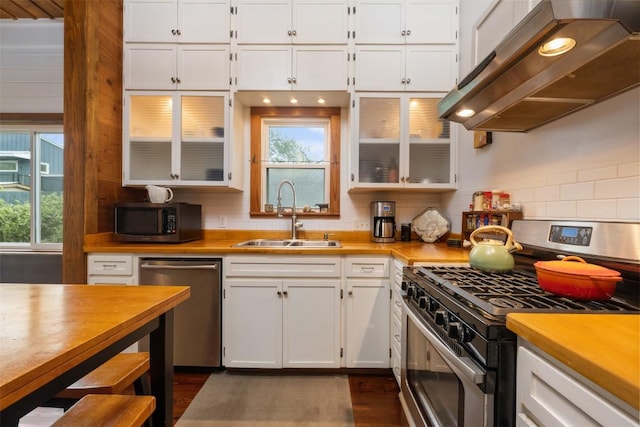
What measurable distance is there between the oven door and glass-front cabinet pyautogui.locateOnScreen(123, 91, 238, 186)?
181 cm

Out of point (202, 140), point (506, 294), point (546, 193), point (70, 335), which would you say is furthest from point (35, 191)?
point (546, 193)

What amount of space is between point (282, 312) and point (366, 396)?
76cm

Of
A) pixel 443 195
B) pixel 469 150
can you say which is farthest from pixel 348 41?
pixel 443 195

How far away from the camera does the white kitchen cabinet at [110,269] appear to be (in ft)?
6.72

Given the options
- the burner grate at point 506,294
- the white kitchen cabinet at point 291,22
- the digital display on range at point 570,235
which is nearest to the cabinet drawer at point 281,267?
the burner grate at point 506,294

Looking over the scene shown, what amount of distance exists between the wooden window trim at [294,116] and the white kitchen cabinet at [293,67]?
374 mm

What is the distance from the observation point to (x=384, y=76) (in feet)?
7.57

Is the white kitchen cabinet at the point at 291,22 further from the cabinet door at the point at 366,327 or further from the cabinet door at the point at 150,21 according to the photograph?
the cabinet door at the point at 366,327

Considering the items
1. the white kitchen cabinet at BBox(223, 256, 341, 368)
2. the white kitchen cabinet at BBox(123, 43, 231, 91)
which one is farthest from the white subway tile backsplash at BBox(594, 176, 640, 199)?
the white kitchen cabinet at BBox(123, 43, 231, 91)

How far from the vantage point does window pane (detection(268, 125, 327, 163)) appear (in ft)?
8.98

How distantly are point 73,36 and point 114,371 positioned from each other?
2.38 meters

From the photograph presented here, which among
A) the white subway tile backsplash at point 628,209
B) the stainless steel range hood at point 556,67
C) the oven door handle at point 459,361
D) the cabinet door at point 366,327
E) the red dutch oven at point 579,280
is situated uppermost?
the stainless steel range hood at point 556,67

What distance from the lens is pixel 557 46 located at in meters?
0.90

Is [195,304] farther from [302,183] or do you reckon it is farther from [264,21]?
[264,21]
